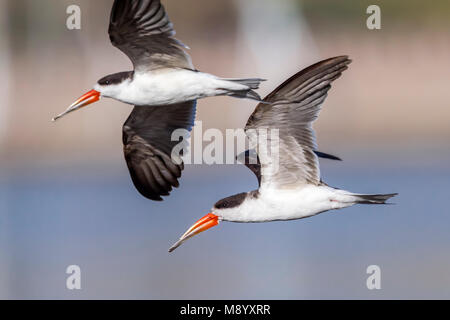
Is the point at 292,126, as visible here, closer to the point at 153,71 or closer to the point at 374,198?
the point at 374,198

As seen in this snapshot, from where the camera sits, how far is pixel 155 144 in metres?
5.88

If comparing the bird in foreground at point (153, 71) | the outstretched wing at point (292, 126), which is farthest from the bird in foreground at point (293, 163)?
the bird in foreground at point (153, 71)

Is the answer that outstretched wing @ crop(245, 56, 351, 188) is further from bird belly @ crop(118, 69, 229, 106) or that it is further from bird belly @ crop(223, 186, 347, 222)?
bird belly @ crop(118, 69, 229, 106)

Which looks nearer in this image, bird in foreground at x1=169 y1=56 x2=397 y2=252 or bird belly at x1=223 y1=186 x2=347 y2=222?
bird in foreground at x1=169 y1=56 x2=397 y2=252

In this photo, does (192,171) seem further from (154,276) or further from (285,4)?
(285,4)

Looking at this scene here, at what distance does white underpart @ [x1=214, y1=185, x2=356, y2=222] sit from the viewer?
4891mm

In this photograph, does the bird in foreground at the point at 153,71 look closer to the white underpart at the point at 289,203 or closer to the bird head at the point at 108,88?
the bird head at the point at 108,88

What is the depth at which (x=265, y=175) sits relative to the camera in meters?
5.02

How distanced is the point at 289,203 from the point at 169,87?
0.94 meters

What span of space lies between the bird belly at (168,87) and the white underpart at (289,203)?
654mm

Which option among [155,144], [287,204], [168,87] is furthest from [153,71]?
[287,204]

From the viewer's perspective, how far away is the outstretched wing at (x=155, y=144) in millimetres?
5812

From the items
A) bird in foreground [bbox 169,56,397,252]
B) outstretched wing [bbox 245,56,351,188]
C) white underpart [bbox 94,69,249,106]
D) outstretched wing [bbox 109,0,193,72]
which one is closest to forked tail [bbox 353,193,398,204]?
bird in foreground [bbox 169,56,397,252]

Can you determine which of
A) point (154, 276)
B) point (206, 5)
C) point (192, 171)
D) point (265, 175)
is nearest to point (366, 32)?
point (206, 5)
